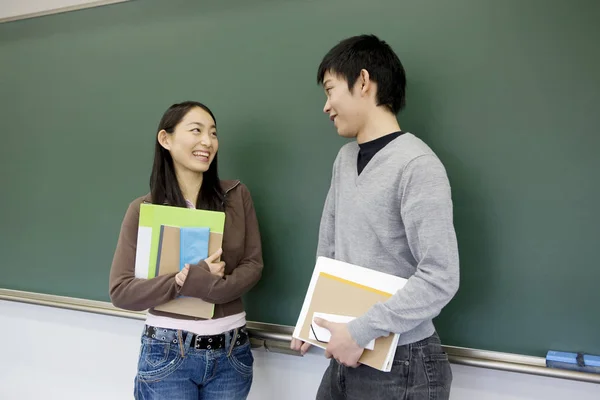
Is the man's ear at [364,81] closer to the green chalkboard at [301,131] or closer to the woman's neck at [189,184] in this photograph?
the green chalkboard at [301,131]

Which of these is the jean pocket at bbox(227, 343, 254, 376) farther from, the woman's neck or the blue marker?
the blue marker

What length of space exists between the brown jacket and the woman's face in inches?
4.9

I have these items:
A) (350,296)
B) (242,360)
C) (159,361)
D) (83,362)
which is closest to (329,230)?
(350,296)

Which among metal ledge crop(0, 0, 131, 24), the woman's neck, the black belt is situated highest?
metal ledge crop(0, 0, 131, 24)

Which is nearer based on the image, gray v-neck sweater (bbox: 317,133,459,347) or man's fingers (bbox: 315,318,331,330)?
gray v-neck sweater (bbox: 317,133,459,347)

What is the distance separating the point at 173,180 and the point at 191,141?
134mm

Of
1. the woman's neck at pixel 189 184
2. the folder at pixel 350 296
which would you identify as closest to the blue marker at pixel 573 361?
the folder at pixel 350 296

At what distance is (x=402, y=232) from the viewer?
1.00m

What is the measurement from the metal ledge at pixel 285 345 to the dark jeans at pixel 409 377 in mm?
245

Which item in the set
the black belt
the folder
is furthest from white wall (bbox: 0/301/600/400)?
the folder

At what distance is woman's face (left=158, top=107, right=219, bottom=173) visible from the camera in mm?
1281

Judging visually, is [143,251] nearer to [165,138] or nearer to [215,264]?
[215,264]

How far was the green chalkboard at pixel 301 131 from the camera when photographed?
1163mm

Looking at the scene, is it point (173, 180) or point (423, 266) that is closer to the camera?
point (423, 266)
